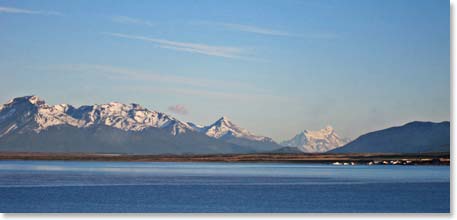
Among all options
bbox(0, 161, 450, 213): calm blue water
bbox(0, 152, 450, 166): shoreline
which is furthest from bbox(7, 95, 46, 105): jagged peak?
bbox(0, 152, 450, 166): shoreline

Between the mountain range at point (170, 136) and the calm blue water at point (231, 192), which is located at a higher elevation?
the mountain range at point (170, 136)

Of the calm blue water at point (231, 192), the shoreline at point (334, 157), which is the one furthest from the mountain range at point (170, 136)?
the calm blue water at point (231, 192)

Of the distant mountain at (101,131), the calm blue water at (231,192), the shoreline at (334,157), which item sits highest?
the distant mountain at (101,131)

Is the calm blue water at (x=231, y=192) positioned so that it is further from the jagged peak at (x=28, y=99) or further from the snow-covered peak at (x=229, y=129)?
the jagged peak at (x=28, y=99)

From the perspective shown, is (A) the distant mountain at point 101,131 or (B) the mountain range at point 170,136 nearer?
(B) the mountain range at point 170,136

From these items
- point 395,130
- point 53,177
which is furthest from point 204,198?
point 53,177

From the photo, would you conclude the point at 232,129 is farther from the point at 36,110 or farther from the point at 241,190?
the point at 36,110

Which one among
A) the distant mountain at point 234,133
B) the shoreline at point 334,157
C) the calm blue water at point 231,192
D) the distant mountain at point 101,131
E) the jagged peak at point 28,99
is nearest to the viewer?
the calm blue water at point 231,192
